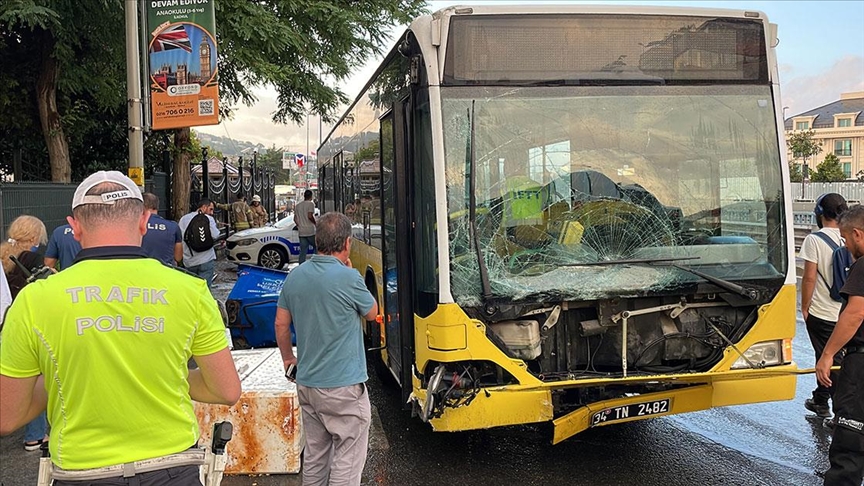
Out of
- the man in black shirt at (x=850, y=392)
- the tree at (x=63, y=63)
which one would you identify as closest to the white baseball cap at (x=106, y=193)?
the man in black shirt at (x=850, y=392)

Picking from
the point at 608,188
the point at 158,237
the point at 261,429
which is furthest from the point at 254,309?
the point at 608,188

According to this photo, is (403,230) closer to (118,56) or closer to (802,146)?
(118,56)

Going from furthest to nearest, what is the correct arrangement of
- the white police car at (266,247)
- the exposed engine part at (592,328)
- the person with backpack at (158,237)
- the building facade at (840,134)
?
the building facade at (840,134) → the white police car at (266,247) → the person with backpack at (158,237) → the exposed engine part at (592,328)

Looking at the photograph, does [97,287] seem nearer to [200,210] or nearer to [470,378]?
[470,378]

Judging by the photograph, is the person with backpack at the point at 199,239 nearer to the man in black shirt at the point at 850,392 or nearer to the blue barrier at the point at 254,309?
the blue barrier at the point at 254,309

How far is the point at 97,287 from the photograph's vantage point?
2160 mm

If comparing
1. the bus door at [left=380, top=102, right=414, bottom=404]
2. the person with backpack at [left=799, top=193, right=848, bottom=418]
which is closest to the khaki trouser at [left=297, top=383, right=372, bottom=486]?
the bus door at [left=380, top=102, right=414, bottom=404]

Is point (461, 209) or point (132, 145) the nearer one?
point (461, 209)

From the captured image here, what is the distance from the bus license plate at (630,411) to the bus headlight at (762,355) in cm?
55

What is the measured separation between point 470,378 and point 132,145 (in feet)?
21.1

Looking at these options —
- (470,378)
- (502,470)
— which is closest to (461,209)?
(470,378)

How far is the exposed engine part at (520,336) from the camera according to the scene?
4527 mm

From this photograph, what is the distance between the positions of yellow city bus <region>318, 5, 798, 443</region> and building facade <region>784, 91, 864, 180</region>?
315 ft

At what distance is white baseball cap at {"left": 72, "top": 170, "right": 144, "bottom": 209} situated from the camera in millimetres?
2254
